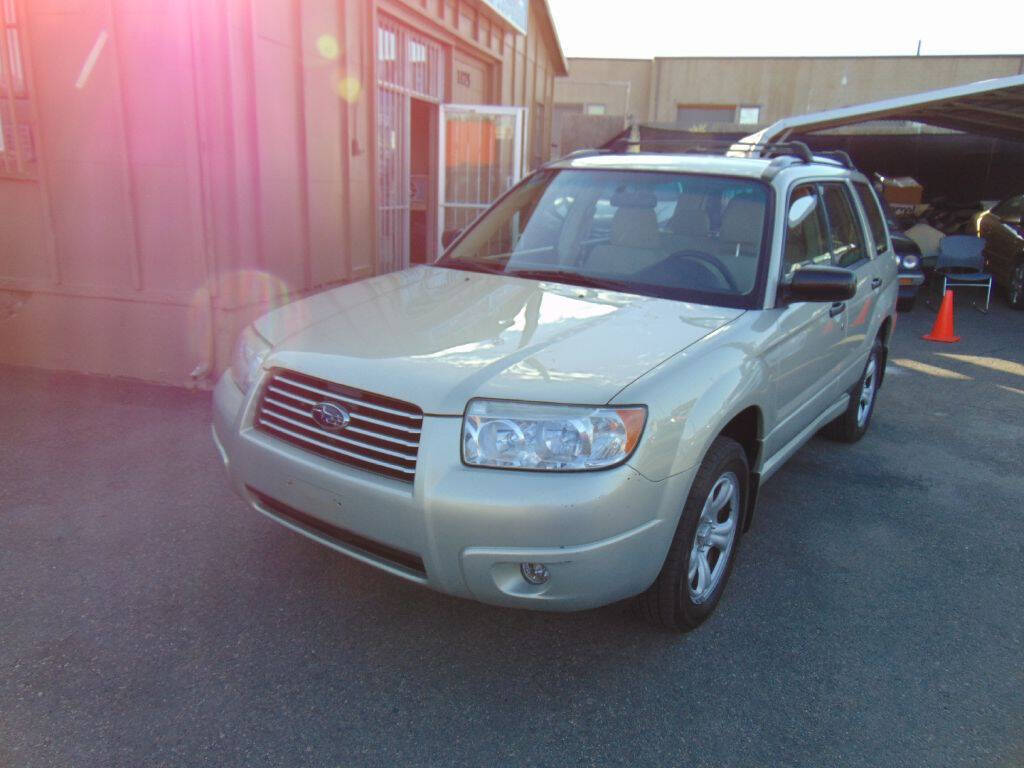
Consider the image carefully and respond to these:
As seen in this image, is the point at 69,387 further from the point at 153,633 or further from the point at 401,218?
the point at 401,218

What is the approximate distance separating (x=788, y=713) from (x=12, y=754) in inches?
96.1

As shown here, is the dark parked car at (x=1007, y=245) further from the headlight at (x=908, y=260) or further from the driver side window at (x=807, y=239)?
the driver side window at (x=807, y=239)

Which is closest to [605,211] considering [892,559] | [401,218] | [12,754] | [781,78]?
[892,559]

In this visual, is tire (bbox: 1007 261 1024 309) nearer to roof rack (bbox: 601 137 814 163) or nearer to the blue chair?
the blue chair

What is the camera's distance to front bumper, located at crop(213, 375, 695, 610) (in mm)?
2410

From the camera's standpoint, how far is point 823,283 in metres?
Answer: 3.26

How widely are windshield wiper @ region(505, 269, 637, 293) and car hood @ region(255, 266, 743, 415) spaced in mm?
70

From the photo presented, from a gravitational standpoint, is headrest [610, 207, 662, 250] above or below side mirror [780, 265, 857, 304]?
above

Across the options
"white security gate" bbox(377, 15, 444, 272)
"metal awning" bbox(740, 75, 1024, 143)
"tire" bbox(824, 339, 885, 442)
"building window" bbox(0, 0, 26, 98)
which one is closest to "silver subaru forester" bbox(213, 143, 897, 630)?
"tire" bbox(824, 339, 885, 442)

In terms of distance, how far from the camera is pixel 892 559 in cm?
380

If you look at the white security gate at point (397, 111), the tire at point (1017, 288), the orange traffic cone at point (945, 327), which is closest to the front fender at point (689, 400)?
the white security gate at point (397, 111)

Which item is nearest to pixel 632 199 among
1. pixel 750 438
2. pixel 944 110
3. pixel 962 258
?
pixel 750 438

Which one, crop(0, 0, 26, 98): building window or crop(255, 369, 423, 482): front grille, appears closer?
crop(255, 369, 423, 482): front grille

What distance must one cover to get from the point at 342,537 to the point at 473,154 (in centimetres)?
780
